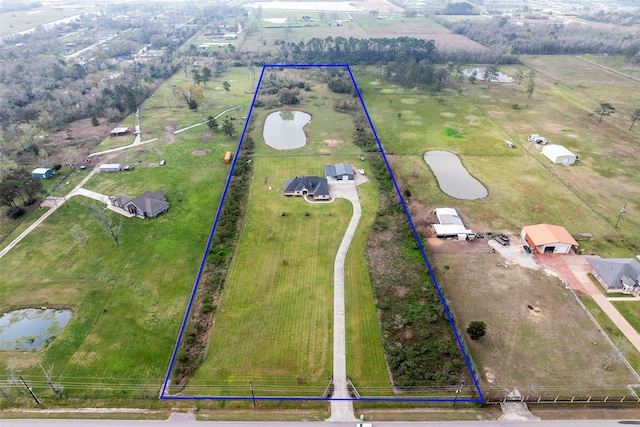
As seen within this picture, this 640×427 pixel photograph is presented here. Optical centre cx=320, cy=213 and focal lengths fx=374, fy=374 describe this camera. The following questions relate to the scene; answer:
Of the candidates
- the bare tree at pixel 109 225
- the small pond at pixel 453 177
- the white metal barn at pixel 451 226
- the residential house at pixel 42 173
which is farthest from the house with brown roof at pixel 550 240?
the residential house at pixel 42 173

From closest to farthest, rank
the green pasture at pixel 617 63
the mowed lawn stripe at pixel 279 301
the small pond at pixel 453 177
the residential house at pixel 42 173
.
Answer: the mowed lawn stripe at pixel 279 301
the small pond at pixel 453 177
the residential house at pixel 42 173
the green pasture at pixel 617 63

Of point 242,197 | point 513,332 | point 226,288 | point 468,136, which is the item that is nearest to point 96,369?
point 226,288

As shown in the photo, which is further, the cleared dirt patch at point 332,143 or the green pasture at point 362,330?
the cleared dirt patch at point 332,143

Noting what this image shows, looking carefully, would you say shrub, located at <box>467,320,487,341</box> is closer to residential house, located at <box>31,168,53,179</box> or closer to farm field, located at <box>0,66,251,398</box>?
farm field, located at <box>0,66,251,398</box>

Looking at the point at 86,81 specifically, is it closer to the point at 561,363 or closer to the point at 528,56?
the point at 561,363

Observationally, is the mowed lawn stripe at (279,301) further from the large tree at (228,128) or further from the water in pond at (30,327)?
the large tree at (228,128)

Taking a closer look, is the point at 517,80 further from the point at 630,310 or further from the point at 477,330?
the point at 477,330

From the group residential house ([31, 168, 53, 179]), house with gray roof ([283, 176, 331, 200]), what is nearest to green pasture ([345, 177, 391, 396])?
house with gray roof ([283, 176, 331, 200])
